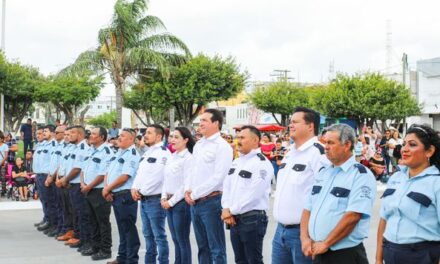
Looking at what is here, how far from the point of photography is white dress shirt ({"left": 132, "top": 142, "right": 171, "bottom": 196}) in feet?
23.3

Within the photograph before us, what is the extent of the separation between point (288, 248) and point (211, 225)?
146 centimetres

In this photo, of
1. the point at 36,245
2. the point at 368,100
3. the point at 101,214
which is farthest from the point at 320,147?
the point at 368,100

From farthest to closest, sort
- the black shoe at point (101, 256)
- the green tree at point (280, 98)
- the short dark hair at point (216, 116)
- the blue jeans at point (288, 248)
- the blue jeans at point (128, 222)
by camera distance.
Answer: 1. the green tree at point (280, 98)
2. the black shoe at point (101, 256)
3. the blue jeans at point (128, 222)
4. the short dark hair at point (216, 116)
5. the blue jeans at point (288, 248)

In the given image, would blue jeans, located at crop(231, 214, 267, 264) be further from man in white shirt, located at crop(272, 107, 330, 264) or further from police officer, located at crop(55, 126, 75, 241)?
police officer, located at crop(55, 126, 75, 241)

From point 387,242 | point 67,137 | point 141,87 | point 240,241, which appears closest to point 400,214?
point 387,242

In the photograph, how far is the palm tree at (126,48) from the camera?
83.3 feet

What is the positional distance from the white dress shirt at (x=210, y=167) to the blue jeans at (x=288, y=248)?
55.1 inches

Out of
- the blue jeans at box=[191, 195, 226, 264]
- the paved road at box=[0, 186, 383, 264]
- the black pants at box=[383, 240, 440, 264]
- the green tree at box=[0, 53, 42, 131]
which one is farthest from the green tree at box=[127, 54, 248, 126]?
the black pants at box=[383, 240, 440, 264]

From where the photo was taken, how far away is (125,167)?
25.2ft

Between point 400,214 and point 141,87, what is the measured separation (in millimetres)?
25523

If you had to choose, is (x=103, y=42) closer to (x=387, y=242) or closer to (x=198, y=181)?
(x=198, y=181)

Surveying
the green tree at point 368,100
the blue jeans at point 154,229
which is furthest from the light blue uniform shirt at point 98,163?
the green tree at point 368,100

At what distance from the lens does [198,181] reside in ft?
20.6

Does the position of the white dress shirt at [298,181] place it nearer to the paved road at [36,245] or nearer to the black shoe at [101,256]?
the paved road at [36,245]
